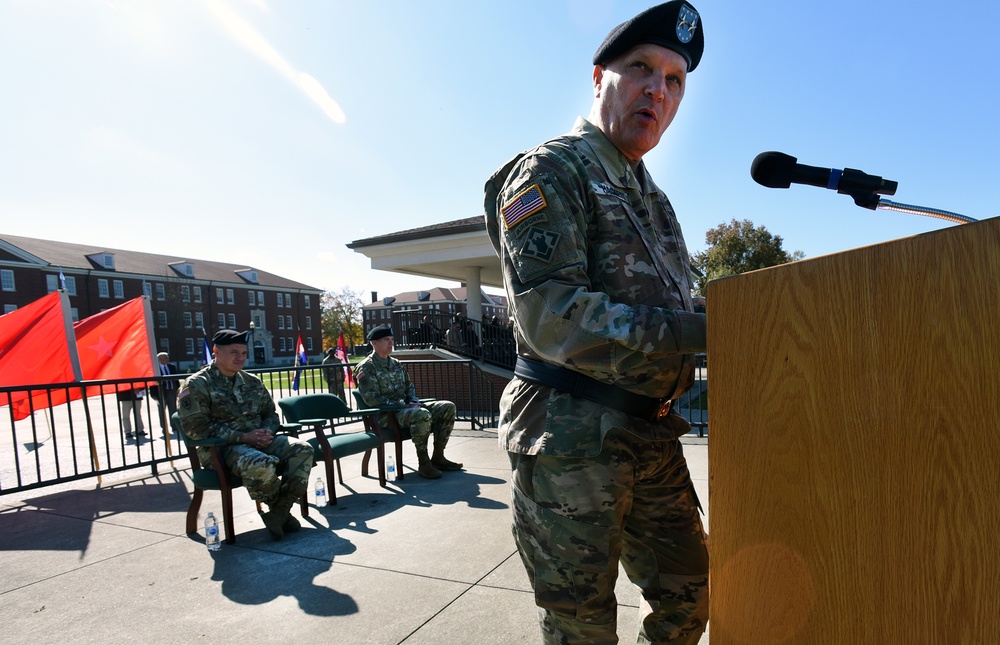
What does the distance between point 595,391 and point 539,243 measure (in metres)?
0.40

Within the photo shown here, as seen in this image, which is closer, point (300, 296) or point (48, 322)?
point (48, 322)

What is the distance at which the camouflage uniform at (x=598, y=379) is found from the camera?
4.11ft

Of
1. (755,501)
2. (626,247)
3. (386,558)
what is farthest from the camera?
(386,558)

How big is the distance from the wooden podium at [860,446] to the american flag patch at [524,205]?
446mm

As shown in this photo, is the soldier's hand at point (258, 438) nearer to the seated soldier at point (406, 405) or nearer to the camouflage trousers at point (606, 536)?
the seated soldier at point (406, 405)

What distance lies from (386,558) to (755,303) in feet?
10.5

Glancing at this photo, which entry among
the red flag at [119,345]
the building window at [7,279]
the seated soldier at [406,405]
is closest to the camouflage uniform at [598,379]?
the seated soldier at [406,405]

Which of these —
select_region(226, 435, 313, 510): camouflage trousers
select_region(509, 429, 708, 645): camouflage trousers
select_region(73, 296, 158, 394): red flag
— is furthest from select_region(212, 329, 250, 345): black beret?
select_region(509, 429, 708, 645): camouflage trousers

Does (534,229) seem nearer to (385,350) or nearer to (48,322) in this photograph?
(385,350)

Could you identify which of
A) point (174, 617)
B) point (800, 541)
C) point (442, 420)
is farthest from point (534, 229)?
point (442, 420)

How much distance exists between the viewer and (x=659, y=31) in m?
1.46

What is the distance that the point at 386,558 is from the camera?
354cm

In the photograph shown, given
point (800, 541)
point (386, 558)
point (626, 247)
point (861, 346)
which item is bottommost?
point (386, 558)

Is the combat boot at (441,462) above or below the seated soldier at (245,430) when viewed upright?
below
